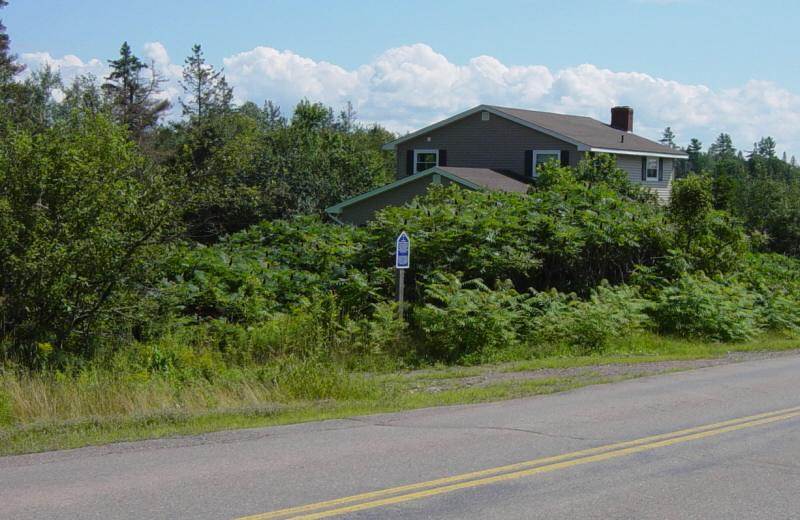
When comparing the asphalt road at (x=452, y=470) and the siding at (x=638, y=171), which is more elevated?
the siding at (x=638, y=171)

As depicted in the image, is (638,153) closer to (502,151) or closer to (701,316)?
(502,151)

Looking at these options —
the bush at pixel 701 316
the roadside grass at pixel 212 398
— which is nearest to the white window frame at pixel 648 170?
the bush at pixel 701 316

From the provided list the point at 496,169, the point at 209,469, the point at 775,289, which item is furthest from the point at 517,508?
the point at 496,169

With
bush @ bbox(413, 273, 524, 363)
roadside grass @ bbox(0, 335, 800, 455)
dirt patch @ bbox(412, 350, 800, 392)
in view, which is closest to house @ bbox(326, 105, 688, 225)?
bush @ bbox(413, 273, 524, 363)

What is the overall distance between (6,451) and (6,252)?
5287 mm

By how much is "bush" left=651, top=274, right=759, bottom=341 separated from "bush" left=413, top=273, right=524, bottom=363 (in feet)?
15.3

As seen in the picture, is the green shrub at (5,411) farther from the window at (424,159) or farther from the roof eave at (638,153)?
the window at (424,159)

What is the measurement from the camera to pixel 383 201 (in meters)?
36.0

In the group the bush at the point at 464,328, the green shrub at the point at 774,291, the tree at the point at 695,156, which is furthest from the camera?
the tree at the point at 695,156

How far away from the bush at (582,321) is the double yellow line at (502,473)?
7.42 m

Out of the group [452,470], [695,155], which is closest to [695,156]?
[695,155]

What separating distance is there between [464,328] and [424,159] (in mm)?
26139

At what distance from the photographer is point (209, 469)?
7844 millimetres

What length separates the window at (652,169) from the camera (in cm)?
4338
